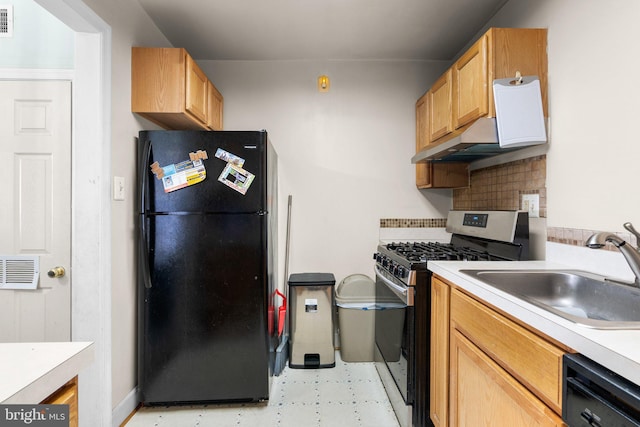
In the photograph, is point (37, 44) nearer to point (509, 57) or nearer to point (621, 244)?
point (509, 57)

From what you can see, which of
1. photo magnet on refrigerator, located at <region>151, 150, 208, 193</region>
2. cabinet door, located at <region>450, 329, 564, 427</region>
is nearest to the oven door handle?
cabinet door, located at <region>450, 329, 564, 427</region>

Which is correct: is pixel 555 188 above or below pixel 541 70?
below

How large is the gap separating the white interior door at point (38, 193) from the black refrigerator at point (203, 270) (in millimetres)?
383

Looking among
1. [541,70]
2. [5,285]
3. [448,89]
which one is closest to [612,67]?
[541,70]

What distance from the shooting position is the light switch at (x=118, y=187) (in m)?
1.72

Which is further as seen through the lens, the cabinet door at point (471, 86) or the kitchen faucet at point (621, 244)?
the cabinet door at point (471, 86)

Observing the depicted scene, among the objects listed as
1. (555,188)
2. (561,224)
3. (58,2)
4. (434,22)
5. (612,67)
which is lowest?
(561,224)

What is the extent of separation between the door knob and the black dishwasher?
7.47 feet

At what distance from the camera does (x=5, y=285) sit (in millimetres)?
1706

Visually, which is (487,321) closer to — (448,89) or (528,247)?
(528,247)

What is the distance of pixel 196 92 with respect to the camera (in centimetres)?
212

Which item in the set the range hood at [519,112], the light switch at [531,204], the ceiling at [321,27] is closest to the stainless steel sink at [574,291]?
the light switch at [531,204]

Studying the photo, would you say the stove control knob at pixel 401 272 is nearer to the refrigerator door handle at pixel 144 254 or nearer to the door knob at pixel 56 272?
the refrigerator door handle at pixel 144 254

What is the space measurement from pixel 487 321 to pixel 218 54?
111 inches
